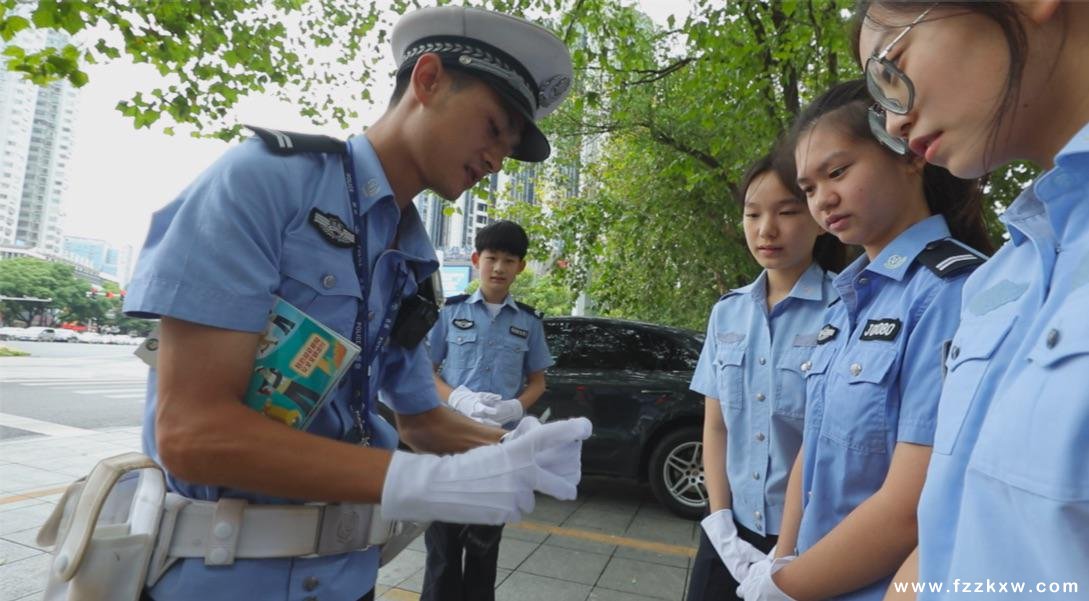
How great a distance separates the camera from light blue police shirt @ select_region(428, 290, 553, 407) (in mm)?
3449

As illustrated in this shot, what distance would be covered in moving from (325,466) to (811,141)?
1.30 meters

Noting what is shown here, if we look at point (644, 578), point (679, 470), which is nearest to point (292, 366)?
point (644, 578)

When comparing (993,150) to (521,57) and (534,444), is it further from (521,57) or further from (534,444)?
(521,57)

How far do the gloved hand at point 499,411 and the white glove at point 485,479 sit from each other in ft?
5.26

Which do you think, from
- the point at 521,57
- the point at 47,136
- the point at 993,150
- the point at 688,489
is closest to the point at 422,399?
the point at 521,57

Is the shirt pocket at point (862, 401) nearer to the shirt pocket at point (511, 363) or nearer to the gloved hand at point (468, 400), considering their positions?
the gloved hand at point (468, 400)

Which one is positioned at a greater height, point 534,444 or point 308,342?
point 308,342

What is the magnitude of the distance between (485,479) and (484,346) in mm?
2484

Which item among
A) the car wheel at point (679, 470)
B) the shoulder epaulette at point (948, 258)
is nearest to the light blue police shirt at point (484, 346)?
the car wheel at point (679, 470)

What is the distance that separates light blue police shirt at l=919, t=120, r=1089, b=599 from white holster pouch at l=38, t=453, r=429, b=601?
971mm

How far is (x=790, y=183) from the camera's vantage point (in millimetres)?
1749

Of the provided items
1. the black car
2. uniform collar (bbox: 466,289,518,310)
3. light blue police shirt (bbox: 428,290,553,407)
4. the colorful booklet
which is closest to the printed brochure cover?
the colorful booklet

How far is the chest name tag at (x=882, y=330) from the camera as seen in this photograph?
1142 mm

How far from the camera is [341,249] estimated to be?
3.48ft
